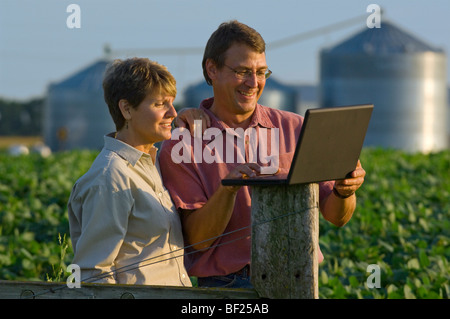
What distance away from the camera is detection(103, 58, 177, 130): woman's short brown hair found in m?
2.72

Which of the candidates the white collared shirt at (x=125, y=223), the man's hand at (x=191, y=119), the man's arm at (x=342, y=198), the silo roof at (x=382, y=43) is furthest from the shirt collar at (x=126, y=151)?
the silo roof at (x=382, y=43)

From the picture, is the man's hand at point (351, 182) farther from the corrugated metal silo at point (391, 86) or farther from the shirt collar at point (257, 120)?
the corrugated metal silo at point (391, 86)

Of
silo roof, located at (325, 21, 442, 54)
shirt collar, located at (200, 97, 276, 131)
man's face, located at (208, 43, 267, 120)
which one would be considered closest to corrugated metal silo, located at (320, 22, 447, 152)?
silo roof, located at (325, 21, 442, 54)

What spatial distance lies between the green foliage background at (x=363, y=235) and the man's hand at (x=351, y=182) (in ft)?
3.38

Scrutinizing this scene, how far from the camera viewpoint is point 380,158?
13617 mm

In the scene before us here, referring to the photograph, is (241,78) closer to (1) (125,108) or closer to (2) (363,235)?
(1) (125,108)

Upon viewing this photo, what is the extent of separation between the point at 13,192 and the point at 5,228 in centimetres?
224

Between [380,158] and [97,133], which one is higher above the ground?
[97,133]

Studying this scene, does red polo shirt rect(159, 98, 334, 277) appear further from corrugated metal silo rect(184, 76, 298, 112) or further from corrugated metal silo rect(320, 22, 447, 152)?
corrugated metal silo rect(184, 76, 298, 112)

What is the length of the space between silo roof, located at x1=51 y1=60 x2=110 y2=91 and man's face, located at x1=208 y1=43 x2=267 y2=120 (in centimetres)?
2554

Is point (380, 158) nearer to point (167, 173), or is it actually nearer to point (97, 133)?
point (167, 173)

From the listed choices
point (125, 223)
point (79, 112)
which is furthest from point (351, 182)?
point (79, 112)
